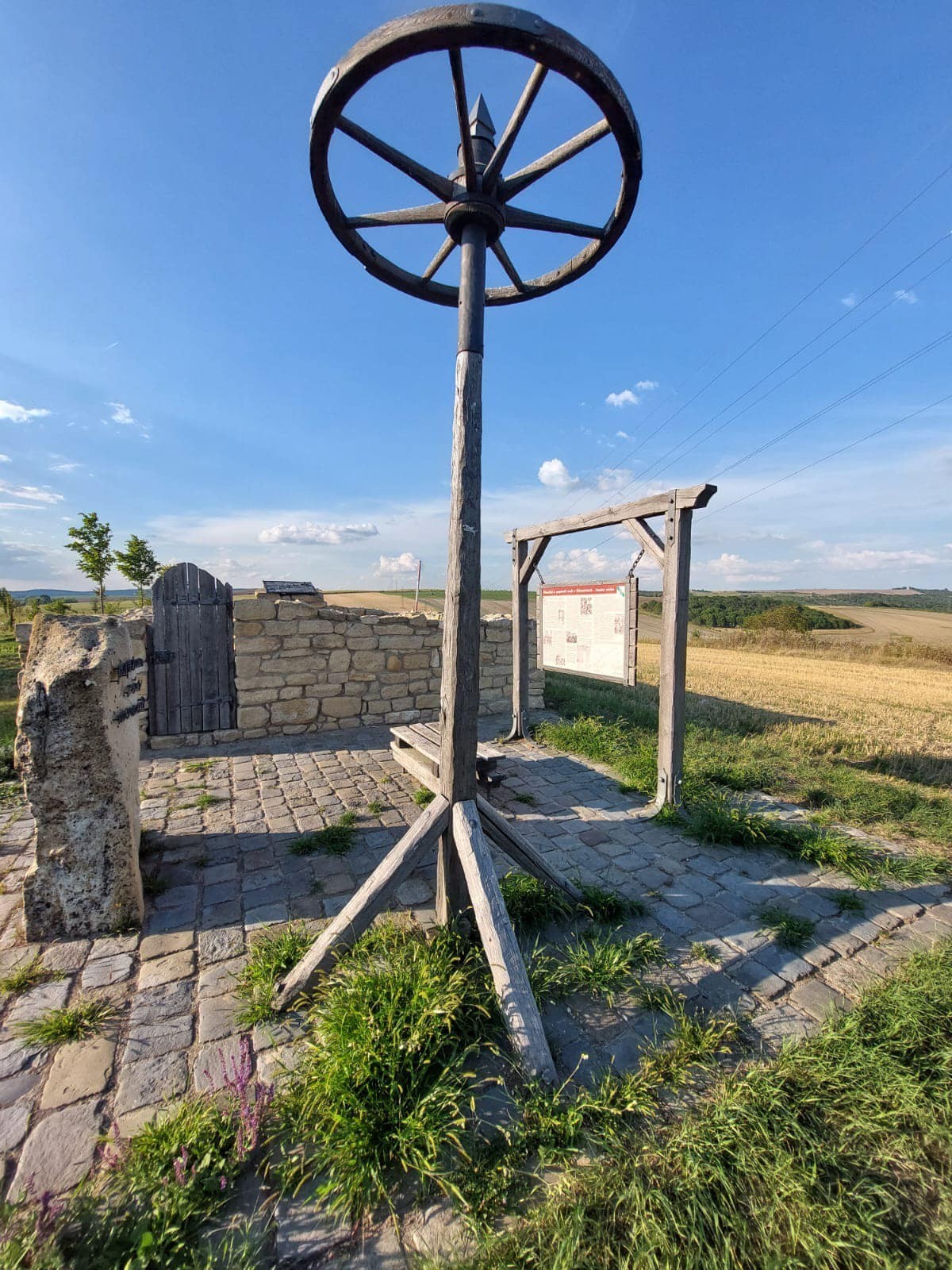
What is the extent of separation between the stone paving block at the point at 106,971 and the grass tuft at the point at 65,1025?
0.55 ft

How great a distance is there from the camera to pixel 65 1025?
224 centimetres

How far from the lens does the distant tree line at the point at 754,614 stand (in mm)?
32463

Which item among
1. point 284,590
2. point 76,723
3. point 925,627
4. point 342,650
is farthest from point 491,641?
point 925,627

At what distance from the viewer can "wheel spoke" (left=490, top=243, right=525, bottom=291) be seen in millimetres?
2781

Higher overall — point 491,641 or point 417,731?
point 491,641

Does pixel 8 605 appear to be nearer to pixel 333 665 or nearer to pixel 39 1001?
pixel 333 665

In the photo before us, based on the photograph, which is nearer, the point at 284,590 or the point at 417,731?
the point at 417,731

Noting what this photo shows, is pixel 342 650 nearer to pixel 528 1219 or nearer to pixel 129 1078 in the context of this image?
pixel 129 1078

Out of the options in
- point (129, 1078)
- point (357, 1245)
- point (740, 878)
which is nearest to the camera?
point (357, 1245)

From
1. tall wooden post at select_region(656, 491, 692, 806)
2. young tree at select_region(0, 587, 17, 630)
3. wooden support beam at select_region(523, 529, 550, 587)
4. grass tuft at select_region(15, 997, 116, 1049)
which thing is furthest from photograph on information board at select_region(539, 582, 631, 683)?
young tree at select_region(0, 587, 17, 630)

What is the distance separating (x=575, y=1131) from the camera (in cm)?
180

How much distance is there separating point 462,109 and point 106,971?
4181 millimetres

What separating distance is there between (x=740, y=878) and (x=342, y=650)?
17.6 ft

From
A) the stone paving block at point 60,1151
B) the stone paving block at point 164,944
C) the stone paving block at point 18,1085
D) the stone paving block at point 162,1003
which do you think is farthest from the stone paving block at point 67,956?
the stone paving block at point 60,1151
